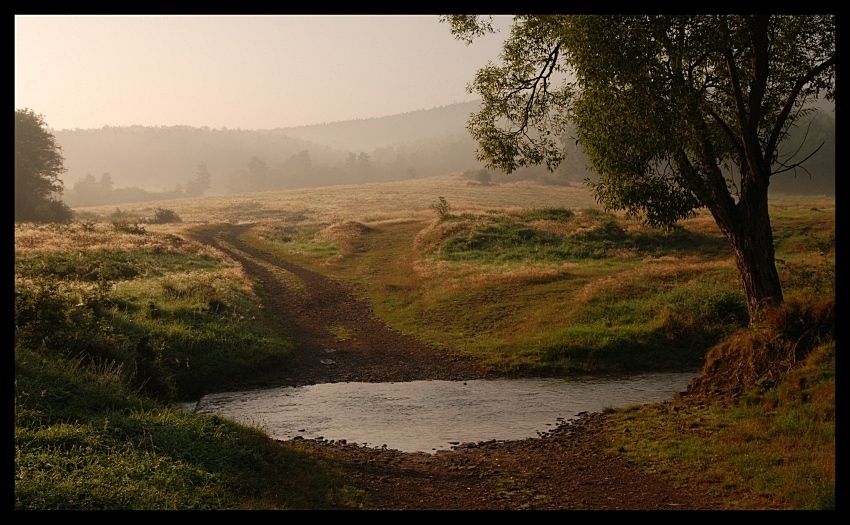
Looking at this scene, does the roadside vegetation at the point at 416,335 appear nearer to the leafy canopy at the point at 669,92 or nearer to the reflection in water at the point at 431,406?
the reflection in water at the point at 431,406

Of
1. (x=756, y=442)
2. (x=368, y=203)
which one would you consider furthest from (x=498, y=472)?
(x=368, y=203)

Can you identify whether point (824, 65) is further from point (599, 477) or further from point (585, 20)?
point (599, 477)

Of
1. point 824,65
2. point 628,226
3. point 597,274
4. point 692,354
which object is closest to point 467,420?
point 692,354

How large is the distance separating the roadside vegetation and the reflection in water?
5.01 feet

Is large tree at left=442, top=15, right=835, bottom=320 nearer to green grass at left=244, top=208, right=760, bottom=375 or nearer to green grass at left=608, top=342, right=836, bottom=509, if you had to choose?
green grass at left=608, top=342, right=836, bottom=509

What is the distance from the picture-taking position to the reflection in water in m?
16.4

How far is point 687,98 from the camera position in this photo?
49.8ft

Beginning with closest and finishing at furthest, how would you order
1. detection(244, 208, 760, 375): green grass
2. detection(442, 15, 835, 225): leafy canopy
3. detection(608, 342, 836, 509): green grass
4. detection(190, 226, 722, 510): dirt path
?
detection(608, 342, 836, 509): green grass
detection(190, 226, 722, 510): dirt path
detection(442, 15, 835, 225): leafy canopy
detection(244, 208, 760, 375): green grass

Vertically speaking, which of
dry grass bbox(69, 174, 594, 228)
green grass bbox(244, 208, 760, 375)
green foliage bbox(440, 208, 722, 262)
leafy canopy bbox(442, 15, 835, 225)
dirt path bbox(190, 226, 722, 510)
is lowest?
dirt path bbox(190, 226, 722, 510)

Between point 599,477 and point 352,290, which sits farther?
point 352,290

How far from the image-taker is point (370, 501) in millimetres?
11492

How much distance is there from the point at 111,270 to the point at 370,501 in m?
27.4

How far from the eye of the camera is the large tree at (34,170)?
7594 centimetres

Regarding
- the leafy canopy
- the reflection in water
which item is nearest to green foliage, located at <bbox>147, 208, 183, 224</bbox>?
the reflection in water
